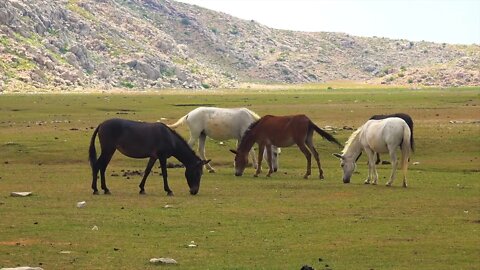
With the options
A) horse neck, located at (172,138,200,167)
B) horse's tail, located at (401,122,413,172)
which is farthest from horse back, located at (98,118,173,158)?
horse's tail, located at (401,122,413,172)

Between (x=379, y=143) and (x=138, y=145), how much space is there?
7.14 meters

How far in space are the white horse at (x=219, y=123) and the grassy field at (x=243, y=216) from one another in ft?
4.08

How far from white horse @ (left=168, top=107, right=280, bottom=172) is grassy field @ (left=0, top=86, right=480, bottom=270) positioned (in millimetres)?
1245

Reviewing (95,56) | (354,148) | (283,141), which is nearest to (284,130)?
(283,141)

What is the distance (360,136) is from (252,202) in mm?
6627

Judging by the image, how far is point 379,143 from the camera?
29625mm

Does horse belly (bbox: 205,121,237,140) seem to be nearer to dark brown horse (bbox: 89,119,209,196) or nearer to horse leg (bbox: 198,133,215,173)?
horse leg (bbox: 198,133,215,173)

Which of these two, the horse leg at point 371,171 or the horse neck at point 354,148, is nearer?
the horse leg at point 371,171

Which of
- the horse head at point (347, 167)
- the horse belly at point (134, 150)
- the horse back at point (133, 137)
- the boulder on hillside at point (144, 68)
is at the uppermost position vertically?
the horse back at point (133, 137)

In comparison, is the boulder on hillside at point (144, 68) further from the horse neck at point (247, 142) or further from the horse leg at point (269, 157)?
the horse neck at point (247, 142)

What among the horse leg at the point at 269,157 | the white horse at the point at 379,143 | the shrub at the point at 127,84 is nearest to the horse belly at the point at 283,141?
the horse leg at the point at 269,157

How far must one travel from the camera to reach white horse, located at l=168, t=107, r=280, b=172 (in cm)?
3416

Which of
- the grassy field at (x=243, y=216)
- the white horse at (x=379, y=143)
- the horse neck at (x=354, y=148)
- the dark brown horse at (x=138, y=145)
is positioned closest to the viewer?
the grassy field at (x=243, y=216)

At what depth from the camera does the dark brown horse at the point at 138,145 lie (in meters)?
26.7
